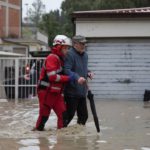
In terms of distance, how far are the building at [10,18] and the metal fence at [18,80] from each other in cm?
3997

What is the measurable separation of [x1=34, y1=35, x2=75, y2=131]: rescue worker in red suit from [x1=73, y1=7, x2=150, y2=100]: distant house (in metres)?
11.3

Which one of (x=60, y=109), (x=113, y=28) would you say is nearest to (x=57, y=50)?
(x=60, y=109)

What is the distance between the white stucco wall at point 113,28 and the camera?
22.5 meters

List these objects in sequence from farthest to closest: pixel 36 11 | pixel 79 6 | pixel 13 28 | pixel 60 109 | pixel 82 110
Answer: pixel 36 11 < pixel 13 28 < pixel 79 6 < pixel 82 110 < pixel 60 109

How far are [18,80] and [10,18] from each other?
153 ft

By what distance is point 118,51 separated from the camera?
22750 mm

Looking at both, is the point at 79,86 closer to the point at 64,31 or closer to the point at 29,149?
the point at 29,149

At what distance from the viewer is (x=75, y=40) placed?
11297 millimetres

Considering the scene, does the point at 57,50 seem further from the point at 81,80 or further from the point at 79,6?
the point at 79,6

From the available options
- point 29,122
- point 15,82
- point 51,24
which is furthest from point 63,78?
point 51,24

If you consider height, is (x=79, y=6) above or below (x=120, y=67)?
above

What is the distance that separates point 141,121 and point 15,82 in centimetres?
852

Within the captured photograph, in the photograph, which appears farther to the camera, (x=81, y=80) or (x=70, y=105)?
(x=70, y=105)

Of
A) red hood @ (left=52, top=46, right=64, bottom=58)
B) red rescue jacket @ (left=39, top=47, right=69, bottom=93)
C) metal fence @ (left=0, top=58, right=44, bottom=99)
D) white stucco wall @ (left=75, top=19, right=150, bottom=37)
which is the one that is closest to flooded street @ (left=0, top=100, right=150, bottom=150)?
red rescue jacket @ (left=39, top=47, right=69, bottom=93)
